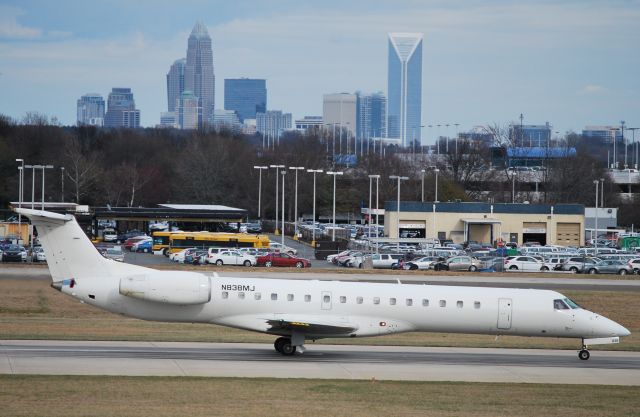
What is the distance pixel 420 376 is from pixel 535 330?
594cm

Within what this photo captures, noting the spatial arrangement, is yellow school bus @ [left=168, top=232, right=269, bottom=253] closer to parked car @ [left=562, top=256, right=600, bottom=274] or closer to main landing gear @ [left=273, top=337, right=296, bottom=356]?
parked car @ [left=562, top=256, right=600, bottom=274]

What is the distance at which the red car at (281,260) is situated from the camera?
239 ft

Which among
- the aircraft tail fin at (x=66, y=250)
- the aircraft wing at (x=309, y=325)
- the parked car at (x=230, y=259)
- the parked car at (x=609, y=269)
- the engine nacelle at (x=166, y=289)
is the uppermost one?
the aircraft tail fin at (x=66, y=250)

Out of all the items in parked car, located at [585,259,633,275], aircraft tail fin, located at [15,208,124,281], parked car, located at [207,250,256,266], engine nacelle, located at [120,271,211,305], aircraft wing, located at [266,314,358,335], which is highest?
aircraft tail fin, located at [15,208,124,281]

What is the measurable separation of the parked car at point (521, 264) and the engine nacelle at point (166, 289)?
45.4m

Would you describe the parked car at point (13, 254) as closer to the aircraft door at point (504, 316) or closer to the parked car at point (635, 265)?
the parked car at point (635, 265)

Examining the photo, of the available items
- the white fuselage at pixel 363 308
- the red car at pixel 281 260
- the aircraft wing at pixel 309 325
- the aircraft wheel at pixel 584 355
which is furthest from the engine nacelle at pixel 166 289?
the red car at pixel 281 260

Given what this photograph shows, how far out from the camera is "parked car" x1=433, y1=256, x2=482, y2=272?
72.8 metres

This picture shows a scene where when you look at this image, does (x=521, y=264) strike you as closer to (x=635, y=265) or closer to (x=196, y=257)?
(x=635, y=265)

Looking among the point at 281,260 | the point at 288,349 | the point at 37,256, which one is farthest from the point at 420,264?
the point at 288,349

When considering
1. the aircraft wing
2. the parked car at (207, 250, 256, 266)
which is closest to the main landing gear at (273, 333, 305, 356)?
the aircraft wing

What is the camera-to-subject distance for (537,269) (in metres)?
74.6

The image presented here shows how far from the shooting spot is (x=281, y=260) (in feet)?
240

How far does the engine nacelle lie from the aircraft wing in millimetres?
2231
